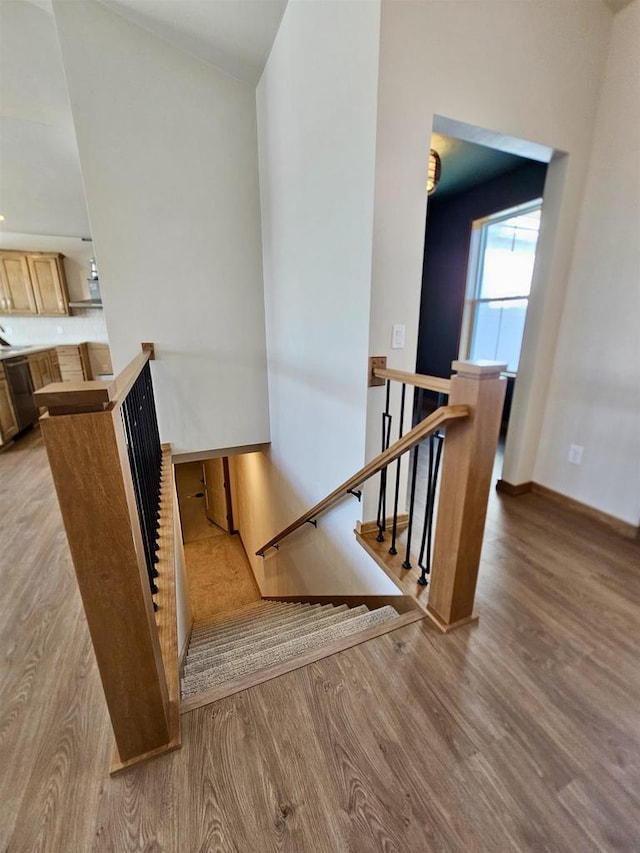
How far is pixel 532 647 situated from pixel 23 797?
1741 millimetres

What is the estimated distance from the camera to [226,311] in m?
3.08

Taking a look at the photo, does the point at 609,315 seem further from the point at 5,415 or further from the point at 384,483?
the point at 5,415

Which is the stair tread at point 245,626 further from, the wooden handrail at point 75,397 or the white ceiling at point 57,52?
the white ceiling at point 57,52

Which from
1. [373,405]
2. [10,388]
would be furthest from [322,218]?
[10,388]

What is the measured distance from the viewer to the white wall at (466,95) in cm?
147

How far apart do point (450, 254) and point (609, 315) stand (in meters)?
2.82

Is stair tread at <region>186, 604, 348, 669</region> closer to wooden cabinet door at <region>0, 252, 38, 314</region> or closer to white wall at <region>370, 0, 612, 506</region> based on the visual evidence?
white wall at <region>370, 0, 612, 506</region>

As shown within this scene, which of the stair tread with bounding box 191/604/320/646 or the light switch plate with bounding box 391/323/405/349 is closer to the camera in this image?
the light switch plate with bounding box 391/323/405/349

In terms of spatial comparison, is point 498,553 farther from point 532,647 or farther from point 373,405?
point 373,405

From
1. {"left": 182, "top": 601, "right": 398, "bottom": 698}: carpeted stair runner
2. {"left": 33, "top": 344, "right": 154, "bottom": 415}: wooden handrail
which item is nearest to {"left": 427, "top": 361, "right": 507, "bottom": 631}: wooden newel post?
{"left": 182, "top": 601, "right": 398, "bottom": 698}: carpeted stair runner

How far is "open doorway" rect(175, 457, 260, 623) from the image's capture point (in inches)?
180

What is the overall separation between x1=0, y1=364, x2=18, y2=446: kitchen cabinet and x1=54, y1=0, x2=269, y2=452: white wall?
84.1 inches

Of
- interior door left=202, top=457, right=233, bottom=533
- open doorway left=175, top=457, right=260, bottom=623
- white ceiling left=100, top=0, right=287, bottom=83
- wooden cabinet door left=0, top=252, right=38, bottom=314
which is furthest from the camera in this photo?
interior door left=202, top=457, right=233, bottom=533

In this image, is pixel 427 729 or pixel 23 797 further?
pixel 427 729
